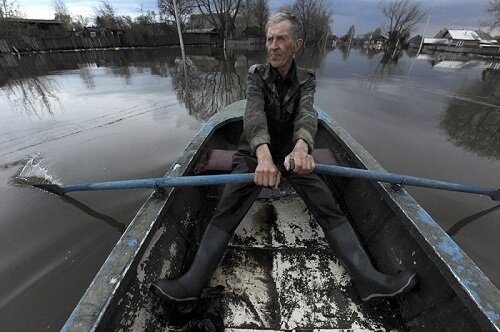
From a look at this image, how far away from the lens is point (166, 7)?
41.4 meters

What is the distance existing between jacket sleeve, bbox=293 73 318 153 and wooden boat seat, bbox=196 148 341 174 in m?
0.74

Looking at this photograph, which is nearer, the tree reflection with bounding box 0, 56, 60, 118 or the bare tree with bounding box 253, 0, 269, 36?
the tree reflection with bounding box 0, 56, 60, 118

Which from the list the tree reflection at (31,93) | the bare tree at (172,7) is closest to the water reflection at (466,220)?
the tree reflection at (31,93)

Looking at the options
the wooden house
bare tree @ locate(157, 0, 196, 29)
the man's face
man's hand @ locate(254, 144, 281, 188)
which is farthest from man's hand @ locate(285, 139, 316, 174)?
bare tree @ locate(157, 0, 196, 29)

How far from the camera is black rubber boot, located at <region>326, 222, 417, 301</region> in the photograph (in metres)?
1.69

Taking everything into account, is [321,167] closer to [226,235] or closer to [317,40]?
[226,235]

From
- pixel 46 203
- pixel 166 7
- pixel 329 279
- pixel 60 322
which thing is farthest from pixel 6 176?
pixel 166 7

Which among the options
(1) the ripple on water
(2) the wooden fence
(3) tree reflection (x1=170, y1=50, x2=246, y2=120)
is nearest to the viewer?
(1) the ripple on water

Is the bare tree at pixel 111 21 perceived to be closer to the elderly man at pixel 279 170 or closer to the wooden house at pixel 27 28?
the wooden house at pixel 27 28

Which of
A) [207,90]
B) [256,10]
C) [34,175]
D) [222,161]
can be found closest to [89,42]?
[207,90]

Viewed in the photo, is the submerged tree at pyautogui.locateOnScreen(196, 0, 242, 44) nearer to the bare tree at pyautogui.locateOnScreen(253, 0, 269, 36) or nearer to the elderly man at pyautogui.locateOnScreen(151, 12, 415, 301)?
the bare tree at pyautogui.locateOnScreen(253, 0, 269, 36)

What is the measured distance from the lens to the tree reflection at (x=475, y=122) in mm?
5562

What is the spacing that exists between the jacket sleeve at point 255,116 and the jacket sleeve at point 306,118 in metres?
0.27

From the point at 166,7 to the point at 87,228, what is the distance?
4753 cm
